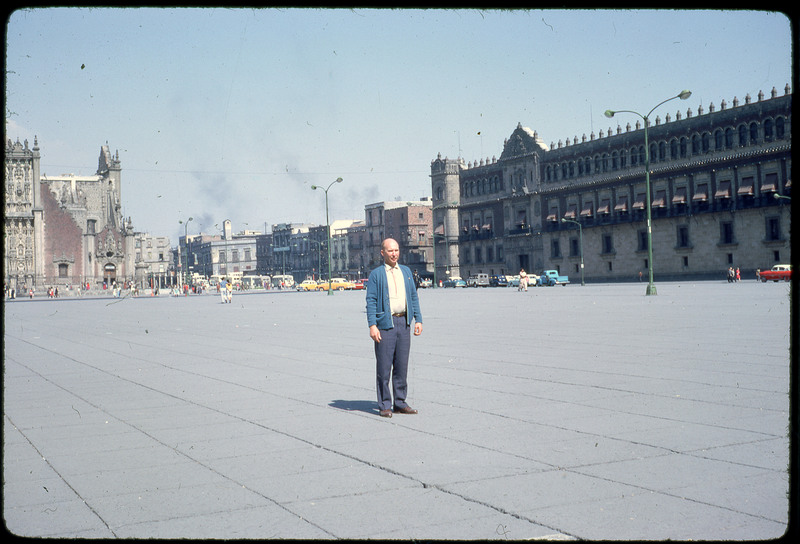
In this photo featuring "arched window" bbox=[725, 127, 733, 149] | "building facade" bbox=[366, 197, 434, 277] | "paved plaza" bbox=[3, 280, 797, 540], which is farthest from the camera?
"building facade" bbox=[366, 197, 434, 277]

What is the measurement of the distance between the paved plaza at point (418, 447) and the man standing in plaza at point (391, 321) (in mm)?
344

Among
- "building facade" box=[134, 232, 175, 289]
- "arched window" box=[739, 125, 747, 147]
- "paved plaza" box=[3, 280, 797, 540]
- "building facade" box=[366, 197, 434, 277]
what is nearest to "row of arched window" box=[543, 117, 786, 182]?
"arched window" box=[739, 125, 747, 147]

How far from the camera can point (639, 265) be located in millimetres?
70938

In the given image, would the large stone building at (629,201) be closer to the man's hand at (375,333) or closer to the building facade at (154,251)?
the man's hand at (375,333)

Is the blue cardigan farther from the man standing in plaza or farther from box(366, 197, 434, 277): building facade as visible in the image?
box(366, 197, 434, 277): building facade

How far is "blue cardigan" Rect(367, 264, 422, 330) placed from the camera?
300 inches

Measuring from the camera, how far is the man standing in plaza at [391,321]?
25.0 feet

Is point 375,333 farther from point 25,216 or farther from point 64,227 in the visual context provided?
point 64,227

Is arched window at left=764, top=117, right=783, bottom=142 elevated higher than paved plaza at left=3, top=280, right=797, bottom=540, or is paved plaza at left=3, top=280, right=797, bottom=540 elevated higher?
arched window at left=764, top=117, right=783, bottom=142

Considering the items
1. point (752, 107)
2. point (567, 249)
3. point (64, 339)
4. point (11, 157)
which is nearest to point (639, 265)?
point (567, 249)

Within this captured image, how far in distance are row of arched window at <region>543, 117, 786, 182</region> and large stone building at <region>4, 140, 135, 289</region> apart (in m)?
55.6

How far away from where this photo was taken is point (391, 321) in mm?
7621

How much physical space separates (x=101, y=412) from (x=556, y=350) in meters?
7.37

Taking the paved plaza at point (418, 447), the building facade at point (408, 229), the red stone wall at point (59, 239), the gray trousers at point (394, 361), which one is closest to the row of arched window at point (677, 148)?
the building facade at point (408, 229)
